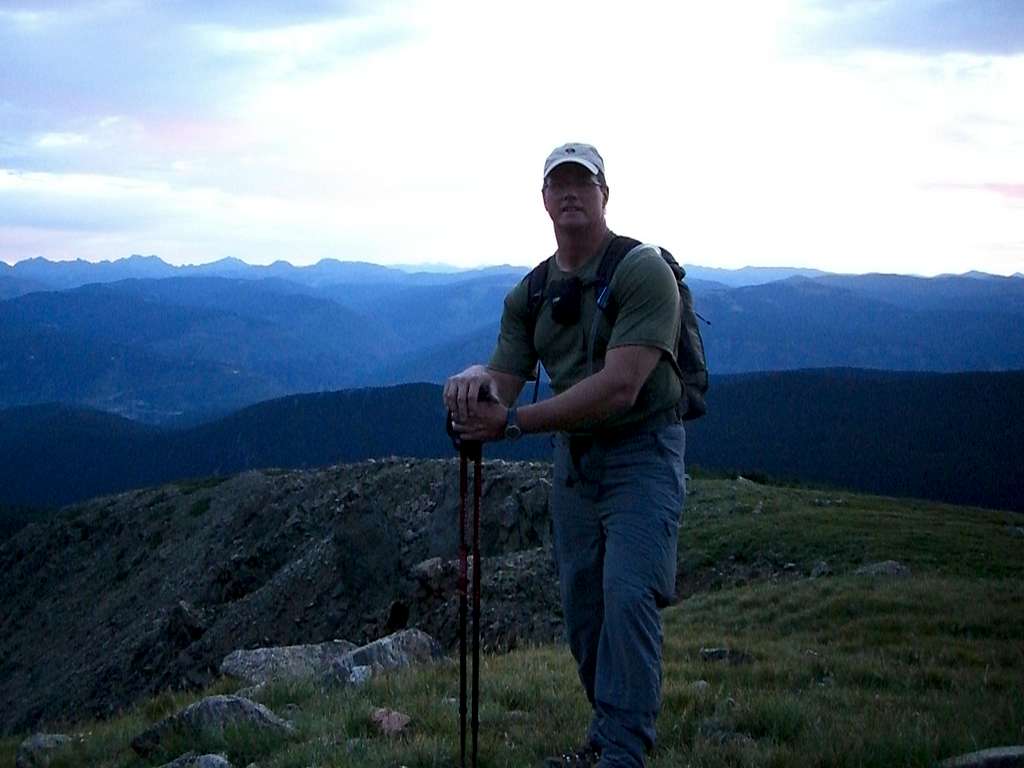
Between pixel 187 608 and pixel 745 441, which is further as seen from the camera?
pixel 745 441

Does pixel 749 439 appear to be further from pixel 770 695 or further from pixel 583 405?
pixel 583 405

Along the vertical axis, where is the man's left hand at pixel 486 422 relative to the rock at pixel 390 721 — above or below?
above

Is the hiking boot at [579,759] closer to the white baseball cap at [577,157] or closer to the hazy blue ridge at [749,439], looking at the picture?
the white baseball cap at [577,157]

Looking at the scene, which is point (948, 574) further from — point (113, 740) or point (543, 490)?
point (113, 740)

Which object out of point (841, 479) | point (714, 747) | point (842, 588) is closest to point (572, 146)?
point (714, 747)

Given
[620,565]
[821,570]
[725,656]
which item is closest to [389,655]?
[725,656]

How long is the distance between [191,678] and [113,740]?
1187 cm

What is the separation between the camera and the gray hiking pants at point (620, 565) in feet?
14.0

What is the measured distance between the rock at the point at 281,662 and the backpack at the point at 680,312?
4.39 meters

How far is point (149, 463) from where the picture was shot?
174m

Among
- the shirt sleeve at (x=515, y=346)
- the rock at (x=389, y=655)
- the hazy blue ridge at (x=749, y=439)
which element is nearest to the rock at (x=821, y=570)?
the rock at (x=389, y=655)

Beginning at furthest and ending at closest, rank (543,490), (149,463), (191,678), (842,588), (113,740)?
1. (149,463)
2. (543,490)
3. (191,678)
4. (842,588)
5. (113,740)

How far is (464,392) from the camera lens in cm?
457

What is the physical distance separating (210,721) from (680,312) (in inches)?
146
